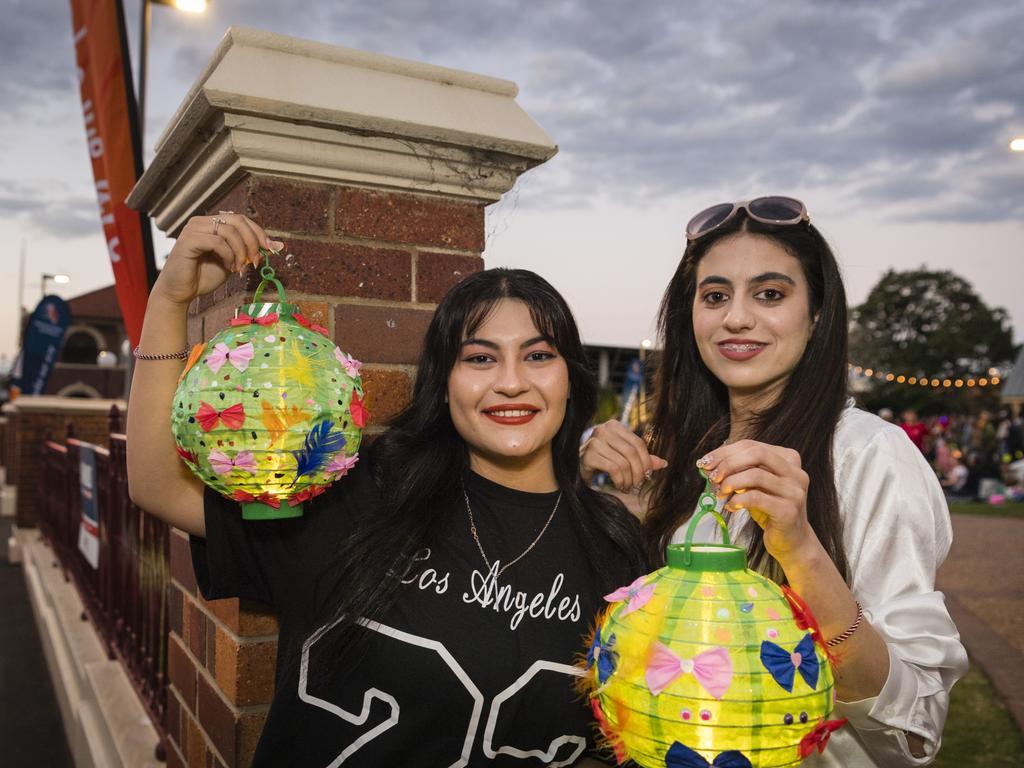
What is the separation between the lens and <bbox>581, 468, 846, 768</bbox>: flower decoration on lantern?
1.02 meters

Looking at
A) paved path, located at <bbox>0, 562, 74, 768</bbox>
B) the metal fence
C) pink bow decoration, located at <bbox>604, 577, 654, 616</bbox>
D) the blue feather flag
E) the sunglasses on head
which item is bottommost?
paved path, located at <bbox>0, 562, 74, 768</bbox>

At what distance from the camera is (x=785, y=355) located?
5.93ft

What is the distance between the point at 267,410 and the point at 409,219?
3.11 ft

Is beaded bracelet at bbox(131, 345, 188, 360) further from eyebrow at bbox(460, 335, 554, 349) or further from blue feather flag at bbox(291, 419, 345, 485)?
eyebrow at bbox(460, 335, 554, 349)

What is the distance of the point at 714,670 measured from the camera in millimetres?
1010

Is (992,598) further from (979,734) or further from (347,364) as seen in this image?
(347,364)

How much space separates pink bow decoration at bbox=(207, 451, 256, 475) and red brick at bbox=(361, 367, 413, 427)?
73 cm

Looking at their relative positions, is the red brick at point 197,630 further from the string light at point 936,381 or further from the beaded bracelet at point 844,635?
the string light at point 936,381

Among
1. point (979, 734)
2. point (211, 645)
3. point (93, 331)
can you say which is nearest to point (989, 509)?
point (979, 734)

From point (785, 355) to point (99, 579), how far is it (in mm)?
5196

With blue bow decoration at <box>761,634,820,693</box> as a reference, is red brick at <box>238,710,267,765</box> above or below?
below

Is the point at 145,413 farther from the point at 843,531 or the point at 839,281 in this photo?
the point at 839,281

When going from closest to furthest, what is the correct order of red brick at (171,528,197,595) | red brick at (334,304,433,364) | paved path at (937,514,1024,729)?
red brick at (334,304,433,364)
red brick at (171,528,197,595)
paved path at (937,514,1024,729)

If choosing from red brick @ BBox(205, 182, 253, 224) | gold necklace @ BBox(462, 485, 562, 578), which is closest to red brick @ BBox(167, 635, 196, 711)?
gold necklace @ BBox(462, 485, 562, 578)
